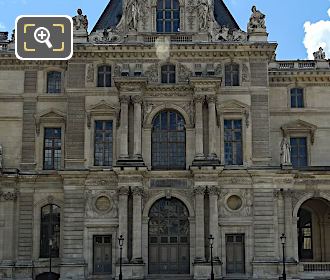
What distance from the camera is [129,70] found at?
47.3 meters

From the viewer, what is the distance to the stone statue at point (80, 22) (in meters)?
48.2

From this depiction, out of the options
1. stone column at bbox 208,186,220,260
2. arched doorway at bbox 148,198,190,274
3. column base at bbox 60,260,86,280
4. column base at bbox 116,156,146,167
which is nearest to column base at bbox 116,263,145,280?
arched doorway at bbox 148,198,190,274

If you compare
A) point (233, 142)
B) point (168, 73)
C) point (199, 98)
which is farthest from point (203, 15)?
point (233, 142)

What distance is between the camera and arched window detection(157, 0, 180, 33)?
160ft

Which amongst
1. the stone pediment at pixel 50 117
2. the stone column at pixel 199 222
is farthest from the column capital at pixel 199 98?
the stone pediment at pixel 50 117

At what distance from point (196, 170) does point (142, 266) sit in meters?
7.65

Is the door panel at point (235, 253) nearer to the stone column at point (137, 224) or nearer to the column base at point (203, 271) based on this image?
the column base at point (203, 271)

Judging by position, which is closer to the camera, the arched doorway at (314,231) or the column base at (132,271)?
the column base at (132,271)

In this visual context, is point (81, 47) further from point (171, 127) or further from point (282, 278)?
point (282, 278)

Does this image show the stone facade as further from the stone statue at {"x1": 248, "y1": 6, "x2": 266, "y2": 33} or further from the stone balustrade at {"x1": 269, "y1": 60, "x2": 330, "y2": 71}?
the stone balustrade at {"x1": 269, "y1": 60, "x2": 330, "y2": 71}

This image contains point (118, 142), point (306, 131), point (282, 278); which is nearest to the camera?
point (282, 278)

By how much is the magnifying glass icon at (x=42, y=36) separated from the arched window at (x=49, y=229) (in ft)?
105

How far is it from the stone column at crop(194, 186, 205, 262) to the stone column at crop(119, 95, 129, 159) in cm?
583

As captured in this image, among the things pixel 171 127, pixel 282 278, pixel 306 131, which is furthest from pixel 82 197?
pixel 306 131
